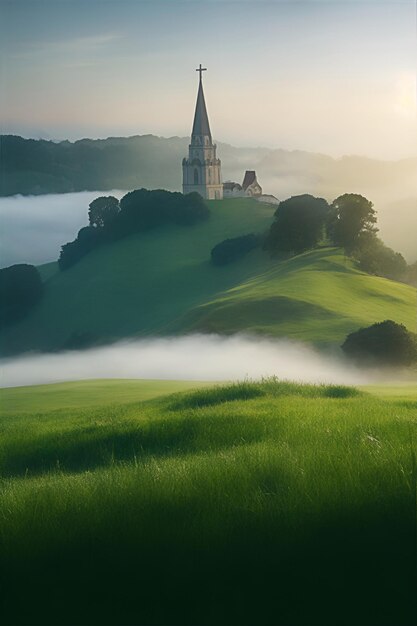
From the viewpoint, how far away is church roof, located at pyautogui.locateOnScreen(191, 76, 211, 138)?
733 inches

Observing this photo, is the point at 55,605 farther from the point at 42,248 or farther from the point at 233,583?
the point at 42,248

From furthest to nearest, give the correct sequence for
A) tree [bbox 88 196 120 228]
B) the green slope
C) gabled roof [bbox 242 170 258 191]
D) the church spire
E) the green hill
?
1. tree [bbox 88 196 120 228]
2. gabled roof [bbox 242 170 258 191]
3. the green hill
4. the church spire
5. the green slope

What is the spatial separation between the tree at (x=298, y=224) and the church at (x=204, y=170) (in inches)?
76.7

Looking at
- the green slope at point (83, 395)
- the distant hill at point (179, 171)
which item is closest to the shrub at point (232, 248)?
the distant hill at point (179, 171)

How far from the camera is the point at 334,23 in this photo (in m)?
14.1

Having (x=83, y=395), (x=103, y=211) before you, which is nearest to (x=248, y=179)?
(x=103, y=211)

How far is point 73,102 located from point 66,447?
977 cm

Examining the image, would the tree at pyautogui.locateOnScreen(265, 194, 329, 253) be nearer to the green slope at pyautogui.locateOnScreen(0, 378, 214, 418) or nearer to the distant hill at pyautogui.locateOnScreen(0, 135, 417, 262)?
the distant hill at pyautogui.locateOnScreen(0, 135, 417, 262)

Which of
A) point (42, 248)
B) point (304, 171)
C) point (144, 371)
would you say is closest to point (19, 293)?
point (42, 248)

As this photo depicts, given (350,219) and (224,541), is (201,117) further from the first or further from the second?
(224,541)

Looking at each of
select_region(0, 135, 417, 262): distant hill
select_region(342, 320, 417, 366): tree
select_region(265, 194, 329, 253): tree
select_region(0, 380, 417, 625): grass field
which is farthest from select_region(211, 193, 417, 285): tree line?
select_region(0, 380, 417, 625): grass field

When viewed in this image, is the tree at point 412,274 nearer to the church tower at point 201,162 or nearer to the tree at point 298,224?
the tree at point 298,224

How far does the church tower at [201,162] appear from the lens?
1980 cm

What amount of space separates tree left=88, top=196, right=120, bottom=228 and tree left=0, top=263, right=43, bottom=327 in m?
4.91
